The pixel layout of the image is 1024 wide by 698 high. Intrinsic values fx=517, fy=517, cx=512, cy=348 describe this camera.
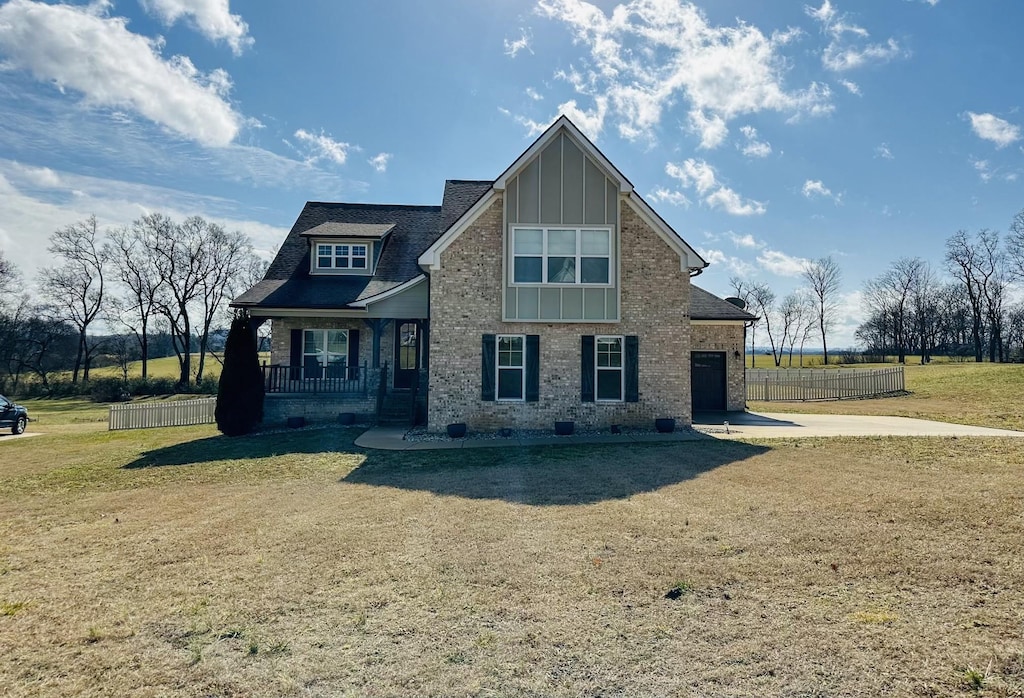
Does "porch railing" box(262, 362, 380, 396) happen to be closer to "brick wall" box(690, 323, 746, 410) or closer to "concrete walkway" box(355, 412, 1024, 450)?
"concrete walkway" box(355, 412, 1024, 450)

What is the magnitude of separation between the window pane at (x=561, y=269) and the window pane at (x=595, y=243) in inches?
19.3

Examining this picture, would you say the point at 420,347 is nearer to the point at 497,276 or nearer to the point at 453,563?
the point at 497,276

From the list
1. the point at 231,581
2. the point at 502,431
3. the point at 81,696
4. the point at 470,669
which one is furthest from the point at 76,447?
the point at 470,669

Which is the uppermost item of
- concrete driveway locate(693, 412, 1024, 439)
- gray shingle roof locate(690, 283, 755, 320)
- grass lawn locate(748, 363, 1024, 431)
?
gray shingle roof locate(690, 283, 755, 320)

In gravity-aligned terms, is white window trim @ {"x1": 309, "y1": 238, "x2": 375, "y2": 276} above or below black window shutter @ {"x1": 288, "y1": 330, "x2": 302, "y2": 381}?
above

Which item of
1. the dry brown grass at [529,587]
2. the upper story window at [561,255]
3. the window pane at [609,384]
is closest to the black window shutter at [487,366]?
the upper story window at [561,255]

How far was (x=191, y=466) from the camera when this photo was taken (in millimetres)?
12070

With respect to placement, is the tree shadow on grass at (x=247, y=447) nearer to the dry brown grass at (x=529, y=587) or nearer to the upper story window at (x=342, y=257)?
the dry brown grass at (x=529, y=587)

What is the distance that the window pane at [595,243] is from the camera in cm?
1491

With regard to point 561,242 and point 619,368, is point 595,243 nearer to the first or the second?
point 561,242

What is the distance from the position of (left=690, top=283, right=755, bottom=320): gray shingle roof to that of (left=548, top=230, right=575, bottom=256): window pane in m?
6.80

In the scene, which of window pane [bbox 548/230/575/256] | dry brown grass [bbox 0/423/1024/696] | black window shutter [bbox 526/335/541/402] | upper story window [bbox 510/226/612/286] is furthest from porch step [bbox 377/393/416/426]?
dry brown grass [bbox 0/423/1024/696]

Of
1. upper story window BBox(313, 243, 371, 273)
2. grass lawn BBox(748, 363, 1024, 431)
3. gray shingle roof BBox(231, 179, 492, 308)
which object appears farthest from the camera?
upper story window BBox(313, 243, 371, 273)

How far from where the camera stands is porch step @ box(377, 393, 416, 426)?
1744cm
